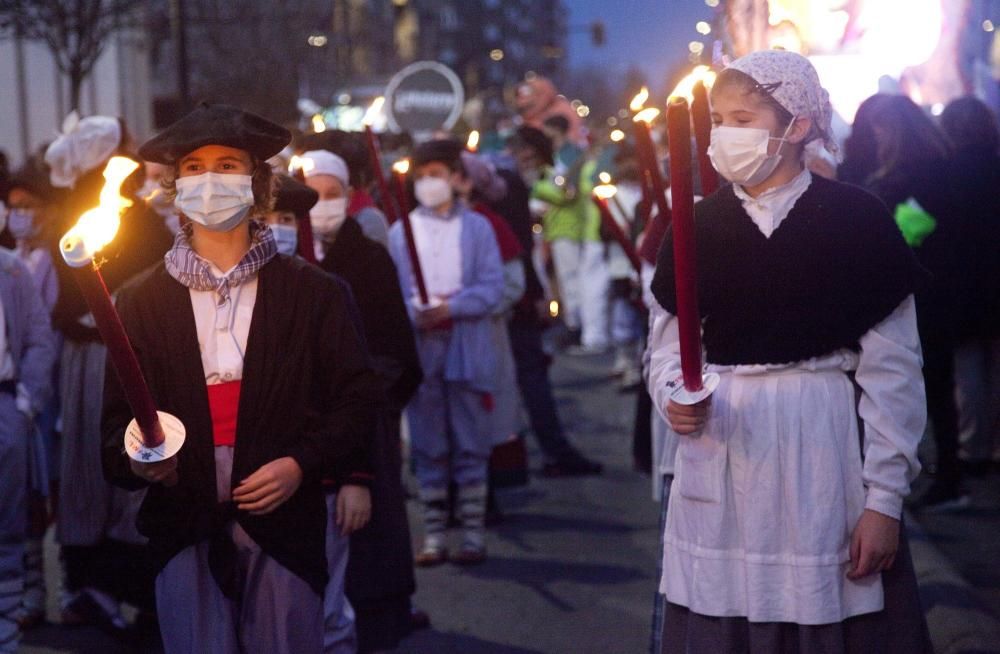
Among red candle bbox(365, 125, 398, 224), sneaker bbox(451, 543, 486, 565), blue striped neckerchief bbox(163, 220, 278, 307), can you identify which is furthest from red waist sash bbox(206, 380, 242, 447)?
sneaker bbox(451, 543, 486, 565)

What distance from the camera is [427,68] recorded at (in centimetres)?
1630

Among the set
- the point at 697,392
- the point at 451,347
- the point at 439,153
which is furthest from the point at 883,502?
the point at 439,153

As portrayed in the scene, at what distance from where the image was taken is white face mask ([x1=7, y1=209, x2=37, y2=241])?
771 cm

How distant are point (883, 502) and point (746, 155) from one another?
0.92 meters

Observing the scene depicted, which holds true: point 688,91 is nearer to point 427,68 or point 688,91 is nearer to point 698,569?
point 698,569

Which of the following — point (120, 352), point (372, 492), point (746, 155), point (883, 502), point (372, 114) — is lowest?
point (372, 492)

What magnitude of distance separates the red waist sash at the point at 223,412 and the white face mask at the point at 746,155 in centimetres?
137

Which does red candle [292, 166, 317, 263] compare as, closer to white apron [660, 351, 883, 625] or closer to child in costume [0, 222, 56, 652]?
child in costume [0, 222, 56, 652]

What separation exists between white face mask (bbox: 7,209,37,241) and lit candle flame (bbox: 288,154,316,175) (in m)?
1.88

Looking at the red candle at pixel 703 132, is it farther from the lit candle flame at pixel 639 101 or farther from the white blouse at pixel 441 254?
the white blouse at pixel 441 254

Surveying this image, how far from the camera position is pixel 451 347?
8234mm

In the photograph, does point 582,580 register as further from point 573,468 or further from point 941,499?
point 573,468

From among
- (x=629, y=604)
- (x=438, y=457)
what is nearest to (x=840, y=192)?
(x=629, y=604)

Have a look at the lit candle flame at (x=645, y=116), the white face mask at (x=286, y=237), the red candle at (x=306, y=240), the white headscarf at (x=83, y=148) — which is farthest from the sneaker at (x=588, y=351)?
the lit candle flame at (x=645, y=116)
